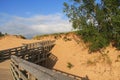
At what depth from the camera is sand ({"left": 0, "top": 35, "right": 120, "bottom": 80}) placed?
31.9m

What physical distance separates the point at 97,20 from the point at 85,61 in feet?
20.1

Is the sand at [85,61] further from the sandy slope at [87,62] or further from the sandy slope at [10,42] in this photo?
the sandy slope at [10,42]

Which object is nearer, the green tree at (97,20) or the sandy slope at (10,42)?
the green tree at (97,20)

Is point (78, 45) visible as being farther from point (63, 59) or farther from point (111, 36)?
point (111, 36)

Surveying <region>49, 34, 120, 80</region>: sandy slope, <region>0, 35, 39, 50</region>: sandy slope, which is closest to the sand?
<region>49, 34, 120, 80</region>: sandy slope

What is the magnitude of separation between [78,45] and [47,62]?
25.6ft

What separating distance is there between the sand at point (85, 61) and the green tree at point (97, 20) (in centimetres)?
156

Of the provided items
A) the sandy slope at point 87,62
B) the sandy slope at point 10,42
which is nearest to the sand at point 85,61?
the sandy slope at point 87,62

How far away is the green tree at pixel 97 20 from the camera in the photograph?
105 feet

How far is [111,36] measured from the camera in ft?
112

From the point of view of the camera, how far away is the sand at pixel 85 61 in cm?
3192

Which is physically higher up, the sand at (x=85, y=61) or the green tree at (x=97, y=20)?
the green tree at (x=97, y=20)

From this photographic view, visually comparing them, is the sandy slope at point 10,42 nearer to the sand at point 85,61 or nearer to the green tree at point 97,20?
the sand at point 85,61

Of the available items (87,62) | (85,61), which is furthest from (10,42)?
(87,62)
